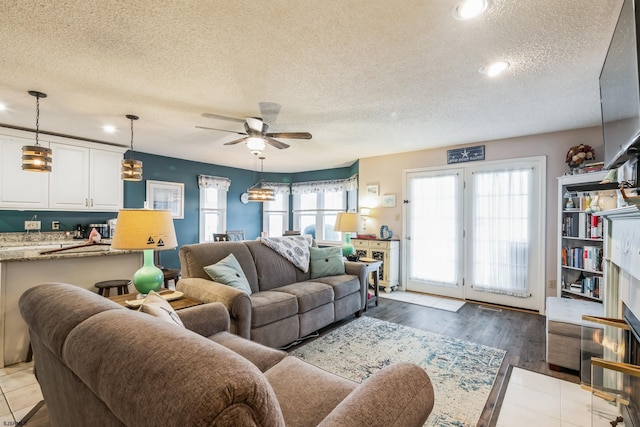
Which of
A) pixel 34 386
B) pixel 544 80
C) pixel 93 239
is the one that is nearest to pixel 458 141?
pixel 544 80

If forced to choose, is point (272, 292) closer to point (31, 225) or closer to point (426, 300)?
point (426, 300)

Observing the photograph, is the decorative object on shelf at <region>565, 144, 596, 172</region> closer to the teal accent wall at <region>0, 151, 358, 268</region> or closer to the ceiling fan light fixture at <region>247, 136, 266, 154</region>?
the teal accent wall at <region>0, 151, 358, 268</region>

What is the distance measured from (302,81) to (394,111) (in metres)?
1.16

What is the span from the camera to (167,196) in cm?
565

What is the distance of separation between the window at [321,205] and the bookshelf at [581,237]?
350 centimetres

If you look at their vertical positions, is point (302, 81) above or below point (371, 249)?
above

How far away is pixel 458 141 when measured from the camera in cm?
430

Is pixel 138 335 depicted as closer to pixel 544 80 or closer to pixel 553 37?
pixel 553 37

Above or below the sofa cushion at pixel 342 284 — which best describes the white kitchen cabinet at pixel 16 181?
above

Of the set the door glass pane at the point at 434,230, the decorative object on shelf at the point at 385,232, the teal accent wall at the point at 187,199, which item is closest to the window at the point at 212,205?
the teal accent wall at the point at 187,199

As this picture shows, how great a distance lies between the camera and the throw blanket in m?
3.45

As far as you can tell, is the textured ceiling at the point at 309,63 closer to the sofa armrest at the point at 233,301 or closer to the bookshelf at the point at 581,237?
the bookshelf at the point at 581,237

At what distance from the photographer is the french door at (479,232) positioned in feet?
12.9

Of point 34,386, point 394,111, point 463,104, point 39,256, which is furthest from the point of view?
point 394,111
